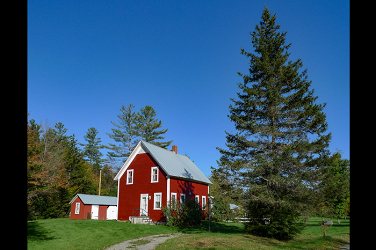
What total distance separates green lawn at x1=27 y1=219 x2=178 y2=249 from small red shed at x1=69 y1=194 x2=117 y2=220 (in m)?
12.4

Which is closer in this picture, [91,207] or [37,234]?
[37,234]

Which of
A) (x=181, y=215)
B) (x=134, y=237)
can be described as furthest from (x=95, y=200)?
(x=134, y=237)

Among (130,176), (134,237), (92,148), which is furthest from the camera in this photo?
(92,148)

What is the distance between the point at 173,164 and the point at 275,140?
12423mm

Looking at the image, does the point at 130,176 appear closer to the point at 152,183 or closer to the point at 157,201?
the point at 152,183

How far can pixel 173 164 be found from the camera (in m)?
27.0

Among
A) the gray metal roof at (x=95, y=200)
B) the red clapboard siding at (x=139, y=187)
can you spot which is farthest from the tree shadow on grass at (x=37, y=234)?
the gray metal roof at (x=95, y=200)

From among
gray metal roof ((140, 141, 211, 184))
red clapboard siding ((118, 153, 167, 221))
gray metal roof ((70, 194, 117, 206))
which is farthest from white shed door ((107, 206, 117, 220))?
gray metal roof ((140, 141, 211, 184))

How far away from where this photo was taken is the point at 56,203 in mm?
33812

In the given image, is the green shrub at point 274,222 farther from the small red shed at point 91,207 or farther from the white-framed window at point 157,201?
the small red shed at point 91,207

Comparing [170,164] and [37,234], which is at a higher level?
[170,164]

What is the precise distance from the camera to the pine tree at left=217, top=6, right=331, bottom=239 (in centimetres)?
1520

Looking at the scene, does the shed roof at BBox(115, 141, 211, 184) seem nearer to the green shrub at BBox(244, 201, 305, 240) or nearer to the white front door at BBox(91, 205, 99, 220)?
the white front door at BBox(91, 205, 99, 220)
